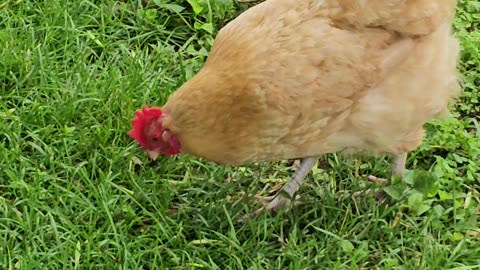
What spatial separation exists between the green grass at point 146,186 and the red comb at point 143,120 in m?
0.31

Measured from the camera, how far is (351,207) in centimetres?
366

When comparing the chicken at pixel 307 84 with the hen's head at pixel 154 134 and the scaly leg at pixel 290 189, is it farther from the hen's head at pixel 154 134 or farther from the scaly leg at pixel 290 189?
the scaly leg at pixel 290 189

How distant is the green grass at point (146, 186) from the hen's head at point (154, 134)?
0.31 meters

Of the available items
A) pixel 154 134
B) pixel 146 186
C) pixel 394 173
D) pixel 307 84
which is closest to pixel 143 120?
pixel 154 134

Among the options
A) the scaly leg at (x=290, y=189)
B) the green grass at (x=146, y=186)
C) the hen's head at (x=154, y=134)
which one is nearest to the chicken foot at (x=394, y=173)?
the green grass at (x=146, y=186)

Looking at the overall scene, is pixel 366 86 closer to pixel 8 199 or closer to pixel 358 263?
pixel 358 263

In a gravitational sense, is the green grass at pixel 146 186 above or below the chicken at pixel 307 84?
below

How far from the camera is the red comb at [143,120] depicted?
329 centimetres

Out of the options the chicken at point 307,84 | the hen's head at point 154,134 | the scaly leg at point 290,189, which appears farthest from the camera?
the scaly leg at point 290,189

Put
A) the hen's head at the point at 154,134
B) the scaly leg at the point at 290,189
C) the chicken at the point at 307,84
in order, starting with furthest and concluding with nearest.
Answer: the scaly leg at the point at 290,189 < the hen's head at the point at 154,134 < the chicken at the point at 307,84

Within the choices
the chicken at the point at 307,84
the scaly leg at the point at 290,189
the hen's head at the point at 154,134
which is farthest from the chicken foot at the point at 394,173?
the hen's head at the point at 154,134

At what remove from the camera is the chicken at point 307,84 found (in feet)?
10.3

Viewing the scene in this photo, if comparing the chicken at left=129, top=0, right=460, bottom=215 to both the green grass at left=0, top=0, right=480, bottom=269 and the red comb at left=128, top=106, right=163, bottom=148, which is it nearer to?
the red comb at left=128, top=106, right=163, bottom=148

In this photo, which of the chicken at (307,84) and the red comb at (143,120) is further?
the red comb at (143,120)
